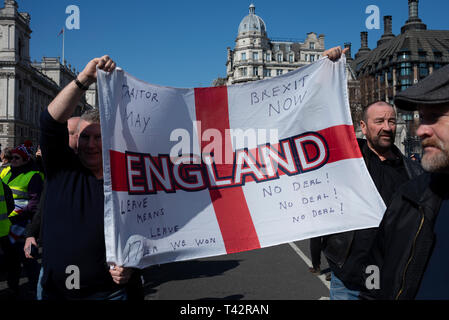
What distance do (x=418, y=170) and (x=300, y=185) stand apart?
103 cm

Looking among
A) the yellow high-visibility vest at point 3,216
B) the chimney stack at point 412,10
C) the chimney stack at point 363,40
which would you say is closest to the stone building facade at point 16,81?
the yellow high-visibility vest at point 3,216

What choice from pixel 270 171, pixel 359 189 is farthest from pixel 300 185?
pixel 359 189

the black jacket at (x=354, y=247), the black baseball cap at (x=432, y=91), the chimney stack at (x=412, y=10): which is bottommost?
the black jacket at (x=354, y=247)

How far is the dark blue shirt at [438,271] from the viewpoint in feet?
5.37

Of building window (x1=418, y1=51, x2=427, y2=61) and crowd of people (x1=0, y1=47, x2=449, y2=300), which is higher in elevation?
building window (x1=418, y1=51, x2=427, y2=61)

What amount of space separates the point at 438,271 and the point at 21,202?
5492 mm

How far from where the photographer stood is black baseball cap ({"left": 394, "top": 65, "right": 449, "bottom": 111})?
5.45ft

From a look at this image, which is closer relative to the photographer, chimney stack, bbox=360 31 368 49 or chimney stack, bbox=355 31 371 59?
chimney stack, bbox=355 31 371 59

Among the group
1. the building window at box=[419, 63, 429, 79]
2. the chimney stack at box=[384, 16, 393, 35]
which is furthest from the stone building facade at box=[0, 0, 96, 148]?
the chimney stack at box=[384, 16, 393, 35]

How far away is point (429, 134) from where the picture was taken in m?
1.75

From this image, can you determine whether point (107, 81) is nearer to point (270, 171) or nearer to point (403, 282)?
point (270, 171)

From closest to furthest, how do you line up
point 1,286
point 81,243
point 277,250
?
point 81,243 < point 1,286 < point 277,250

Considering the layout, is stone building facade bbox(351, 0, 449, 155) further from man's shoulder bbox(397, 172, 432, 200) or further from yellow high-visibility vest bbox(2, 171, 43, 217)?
man's shoulder bbox(397, 172, 432, 200)

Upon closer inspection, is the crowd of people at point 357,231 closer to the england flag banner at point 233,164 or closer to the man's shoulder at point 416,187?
the man's shoulder at point 416,187
